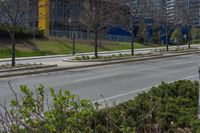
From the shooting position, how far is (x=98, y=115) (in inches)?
212

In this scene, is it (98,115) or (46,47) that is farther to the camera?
(46,47)

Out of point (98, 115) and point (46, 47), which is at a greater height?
point (46, 47)

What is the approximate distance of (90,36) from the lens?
6025 cm

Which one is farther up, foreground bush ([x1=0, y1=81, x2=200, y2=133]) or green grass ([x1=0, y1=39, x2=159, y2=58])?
green grass ([x1=0, y1=39, x2=159, y2=58])

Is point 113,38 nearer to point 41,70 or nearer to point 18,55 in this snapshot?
point 18,55

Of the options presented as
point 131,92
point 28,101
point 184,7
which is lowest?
point 131,92

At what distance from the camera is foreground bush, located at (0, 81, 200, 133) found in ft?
12.0

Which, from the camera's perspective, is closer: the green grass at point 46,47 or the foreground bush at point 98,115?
the foreground bush at point 98,115

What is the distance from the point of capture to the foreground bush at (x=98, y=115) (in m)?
3.67

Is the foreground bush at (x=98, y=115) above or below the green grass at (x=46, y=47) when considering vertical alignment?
below

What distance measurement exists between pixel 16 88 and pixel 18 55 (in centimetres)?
2439

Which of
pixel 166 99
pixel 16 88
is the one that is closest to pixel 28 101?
pixel 166 99

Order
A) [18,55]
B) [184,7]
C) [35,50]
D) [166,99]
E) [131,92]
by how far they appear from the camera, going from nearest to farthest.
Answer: [166,99], [131,92], [18,55], [35,50], [184,7]

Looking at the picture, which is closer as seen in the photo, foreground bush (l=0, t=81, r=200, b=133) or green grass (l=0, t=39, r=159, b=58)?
foreground bush (l=0, t=81, r=200, b=133)
